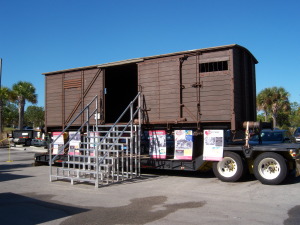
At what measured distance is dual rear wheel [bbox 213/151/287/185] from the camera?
30.3 feet

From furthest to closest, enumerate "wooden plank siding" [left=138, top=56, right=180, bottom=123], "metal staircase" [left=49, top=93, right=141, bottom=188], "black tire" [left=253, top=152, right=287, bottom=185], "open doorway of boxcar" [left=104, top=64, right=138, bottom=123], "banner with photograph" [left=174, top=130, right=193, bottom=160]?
"open doorway of boxcar" [left=104, top=64, right=138, bottom=123] < "wooden plank siding" [left=138, top=56, right=180, bottom=123] < "banner with photograph" [left=174, top=130, right=193, bottom=160] < "metal staircase" [left=49, top=93, right=141, bottom=188] < "black tire" [left=253, top=152, right=287, bottom=185]

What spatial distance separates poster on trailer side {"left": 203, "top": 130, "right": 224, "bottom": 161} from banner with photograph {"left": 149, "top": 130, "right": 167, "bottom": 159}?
1694 mm

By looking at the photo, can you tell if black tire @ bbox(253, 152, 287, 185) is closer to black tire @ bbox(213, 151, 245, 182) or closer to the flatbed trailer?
the flatbed trailer

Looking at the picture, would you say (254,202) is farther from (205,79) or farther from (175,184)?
(205,79)

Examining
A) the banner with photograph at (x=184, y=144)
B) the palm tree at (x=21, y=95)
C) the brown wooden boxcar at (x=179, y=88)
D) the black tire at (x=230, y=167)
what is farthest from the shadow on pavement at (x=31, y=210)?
the palm tree at (x=21, y=95)

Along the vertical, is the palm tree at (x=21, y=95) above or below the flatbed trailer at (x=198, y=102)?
above

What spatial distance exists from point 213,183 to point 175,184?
1.17 meters

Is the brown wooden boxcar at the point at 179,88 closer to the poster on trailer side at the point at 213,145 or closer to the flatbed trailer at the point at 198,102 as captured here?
the flatbed trailer at the point at 198,102

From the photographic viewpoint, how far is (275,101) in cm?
3569

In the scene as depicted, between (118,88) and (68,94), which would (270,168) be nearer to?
(118,88)

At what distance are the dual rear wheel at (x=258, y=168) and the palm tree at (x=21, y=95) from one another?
3073cm

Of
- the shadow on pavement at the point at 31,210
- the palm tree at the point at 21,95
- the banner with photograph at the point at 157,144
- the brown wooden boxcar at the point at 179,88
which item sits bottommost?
the shadow on pavement at the point at 31,210

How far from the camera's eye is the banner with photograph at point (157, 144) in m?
11.6

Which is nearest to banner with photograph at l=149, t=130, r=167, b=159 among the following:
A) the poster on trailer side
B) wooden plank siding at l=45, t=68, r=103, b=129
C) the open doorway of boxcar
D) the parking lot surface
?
the parking lot surface
